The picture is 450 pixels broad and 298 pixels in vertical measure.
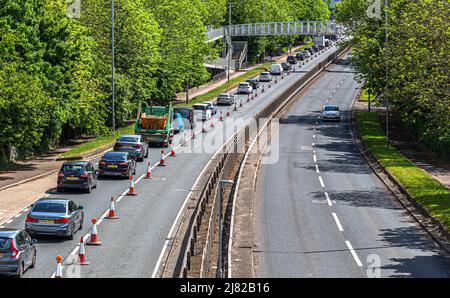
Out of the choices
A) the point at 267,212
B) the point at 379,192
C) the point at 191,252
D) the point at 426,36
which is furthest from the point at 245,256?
the point at 426,36

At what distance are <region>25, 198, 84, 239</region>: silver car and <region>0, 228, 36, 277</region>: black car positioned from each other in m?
4.61

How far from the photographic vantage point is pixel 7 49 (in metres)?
53.3

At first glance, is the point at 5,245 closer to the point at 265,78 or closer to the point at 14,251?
the point at 14,251

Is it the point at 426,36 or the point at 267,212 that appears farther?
the point at 426,36

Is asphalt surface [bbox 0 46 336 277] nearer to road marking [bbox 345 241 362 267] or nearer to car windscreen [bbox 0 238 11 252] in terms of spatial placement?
car windscreen [bbox 0 238 11 252]

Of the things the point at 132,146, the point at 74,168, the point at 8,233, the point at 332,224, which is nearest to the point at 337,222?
the point at 332,224

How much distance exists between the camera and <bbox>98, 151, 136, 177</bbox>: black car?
45.9m

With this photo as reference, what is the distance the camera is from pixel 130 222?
1385 inches

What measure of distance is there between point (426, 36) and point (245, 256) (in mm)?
21859

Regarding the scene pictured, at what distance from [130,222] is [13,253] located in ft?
34.8
